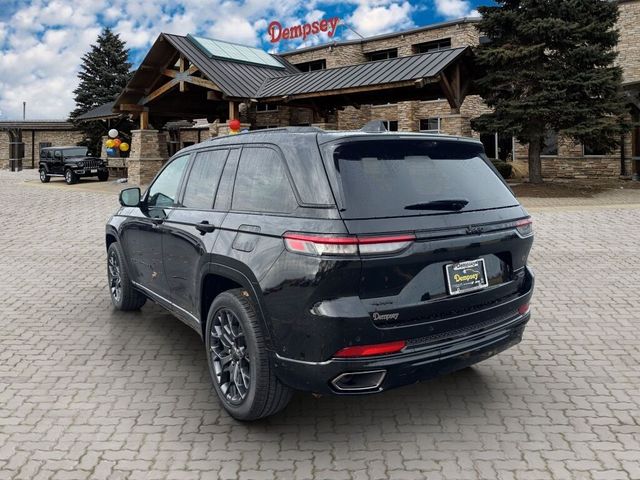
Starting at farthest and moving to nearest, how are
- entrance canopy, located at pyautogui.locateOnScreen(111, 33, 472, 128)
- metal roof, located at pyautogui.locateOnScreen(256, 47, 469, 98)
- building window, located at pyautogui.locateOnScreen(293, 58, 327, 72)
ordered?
building window, located at pyautogui.locateOnScreen(293, 58, 327, 72) → entrance canopy, located at pyautogui.locateOnScreen(111, 33, 472, 128) → metal roof, located at pyautogui.locateOnScreen(256, 47, 469, 98)

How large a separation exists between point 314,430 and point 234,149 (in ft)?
6.70

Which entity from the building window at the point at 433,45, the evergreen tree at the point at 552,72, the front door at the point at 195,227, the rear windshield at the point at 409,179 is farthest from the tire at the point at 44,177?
the rear windshield at the point at 409,179

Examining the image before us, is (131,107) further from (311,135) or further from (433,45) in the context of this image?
(311,135)

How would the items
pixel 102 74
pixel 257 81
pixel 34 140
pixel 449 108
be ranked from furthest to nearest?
pixel 34 140 < pixel 102 74 < pixel 449 108 < pixel 257 81

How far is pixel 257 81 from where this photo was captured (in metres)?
25.0

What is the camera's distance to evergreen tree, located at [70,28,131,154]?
156ft

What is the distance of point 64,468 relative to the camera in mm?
3223

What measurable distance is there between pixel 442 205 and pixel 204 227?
5.49ft

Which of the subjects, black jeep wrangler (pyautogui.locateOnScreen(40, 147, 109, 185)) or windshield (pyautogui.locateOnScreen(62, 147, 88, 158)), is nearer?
black jeep wrangler (pyautogui.locateOnScreen(40, 147, 109, 185))

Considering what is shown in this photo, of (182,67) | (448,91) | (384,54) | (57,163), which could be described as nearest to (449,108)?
(384,54)

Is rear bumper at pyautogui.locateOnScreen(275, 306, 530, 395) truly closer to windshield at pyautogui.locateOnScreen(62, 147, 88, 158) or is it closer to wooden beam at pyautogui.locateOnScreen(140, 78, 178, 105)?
wooden beam at pyautogui.locateOnScreen(140, 78, 178, 105)

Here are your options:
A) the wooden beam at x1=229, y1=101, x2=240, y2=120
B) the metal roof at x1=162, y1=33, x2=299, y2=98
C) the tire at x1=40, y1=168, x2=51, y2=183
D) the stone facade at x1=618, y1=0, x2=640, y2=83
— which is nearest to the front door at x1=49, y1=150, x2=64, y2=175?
the tire at x1=40, y1=168, x2=51, y2=183

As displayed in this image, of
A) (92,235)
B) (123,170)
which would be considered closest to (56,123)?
(123,170)

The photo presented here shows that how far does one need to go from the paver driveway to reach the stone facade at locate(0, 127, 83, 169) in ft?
171
